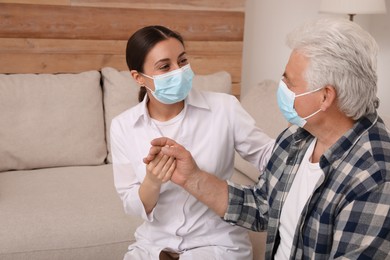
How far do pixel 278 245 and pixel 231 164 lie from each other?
311 millimetres

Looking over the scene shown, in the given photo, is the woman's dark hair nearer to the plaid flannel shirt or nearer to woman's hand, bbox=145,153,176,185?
woman's hand, bbox=145,153,176,185

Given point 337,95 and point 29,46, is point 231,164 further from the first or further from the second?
point 29,46

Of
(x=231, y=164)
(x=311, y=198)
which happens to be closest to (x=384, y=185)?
(x=311, y=198)

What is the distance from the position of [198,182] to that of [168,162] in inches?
4.3

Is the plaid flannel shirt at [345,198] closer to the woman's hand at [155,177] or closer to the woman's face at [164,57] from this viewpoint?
the woman's hand at [155,177]

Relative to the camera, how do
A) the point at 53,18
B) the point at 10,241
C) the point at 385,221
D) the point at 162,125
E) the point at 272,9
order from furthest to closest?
the point at 272,9 → the point at 53,18 → the point at 10,241 → the point at 162,125 → the point at 385,221

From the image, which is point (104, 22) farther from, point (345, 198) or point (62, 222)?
point (345, 198)

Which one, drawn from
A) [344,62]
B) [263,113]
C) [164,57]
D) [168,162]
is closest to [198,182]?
[168,162]

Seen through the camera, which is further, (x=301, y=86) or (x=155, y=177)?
(x=155, y=177)

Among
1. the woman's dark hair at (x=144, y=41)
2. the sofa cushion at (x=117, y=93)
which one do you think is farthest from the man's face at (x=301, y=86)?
the sofa cushion at (x=117, y=93)

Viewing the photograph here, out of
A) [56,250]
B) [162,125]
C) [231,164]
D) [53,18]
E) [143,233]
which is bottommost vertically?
[56,250]

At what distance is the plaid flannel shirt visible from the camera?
107 cm

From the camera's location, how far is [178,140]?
1.50m

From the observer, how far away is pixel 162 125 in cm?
152
